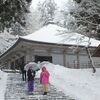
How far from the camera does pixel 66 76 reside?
22.2 m

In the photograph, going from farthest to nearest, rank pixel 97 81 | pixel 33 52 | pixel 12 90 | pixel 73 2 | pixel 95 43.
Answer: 1. pixel 95 43
2. pixel 33 52
3. pixel 73 2
4. pixel 97 81
5. pixel 12 90

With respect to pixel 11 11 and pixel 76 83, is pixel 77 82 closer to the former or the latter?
pixel 76 83

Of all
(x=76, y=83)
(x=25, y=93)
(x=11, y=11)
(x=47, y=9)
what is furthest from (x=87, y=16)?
(x=47, y=9)

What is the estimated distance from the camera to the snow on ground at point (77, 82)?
649 inches

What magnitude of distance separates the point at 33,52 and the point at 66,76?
10289 mm

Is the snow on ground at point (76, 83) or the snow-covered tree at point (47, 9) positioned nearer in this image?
the snow on ground at point (76, 83)

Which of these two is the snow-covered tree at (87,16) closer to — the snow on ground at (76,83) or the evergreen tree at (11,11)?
the snow on ground at (76,83)

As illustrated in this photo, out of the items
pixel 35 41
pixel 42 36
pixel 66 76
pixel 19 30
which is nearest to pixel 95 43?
pixel 42 36

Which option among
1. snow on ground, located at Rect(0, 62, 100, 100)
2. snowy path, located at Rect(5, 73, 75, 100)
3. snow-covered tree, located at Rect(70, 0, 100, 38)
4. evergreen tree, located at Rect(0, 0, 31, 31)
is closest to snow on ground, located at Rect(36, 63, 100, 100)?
snow on ground, located at Rect(0, 62, 100, 100)

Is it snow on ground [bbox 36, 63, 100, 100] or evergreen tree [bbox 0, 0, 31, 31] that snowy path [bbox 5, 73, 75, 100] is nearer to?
snow on ground [bbox 36, 63, 100, 100]

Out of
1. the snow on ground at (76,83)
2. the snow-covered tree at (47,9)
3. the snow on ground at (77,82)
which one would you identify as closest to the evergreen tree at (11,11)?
the snow on ground at (76,83)

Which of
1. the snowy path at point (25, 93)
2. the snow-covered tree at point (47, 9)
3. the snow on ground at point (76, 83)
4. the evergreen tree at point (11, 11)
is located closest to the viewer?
the snowy path at point (25, 93)

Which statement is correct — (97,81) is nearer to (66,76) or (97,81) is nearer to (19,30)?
(66,76)

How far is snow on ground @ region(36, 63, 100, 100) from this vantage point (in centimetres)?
1649
